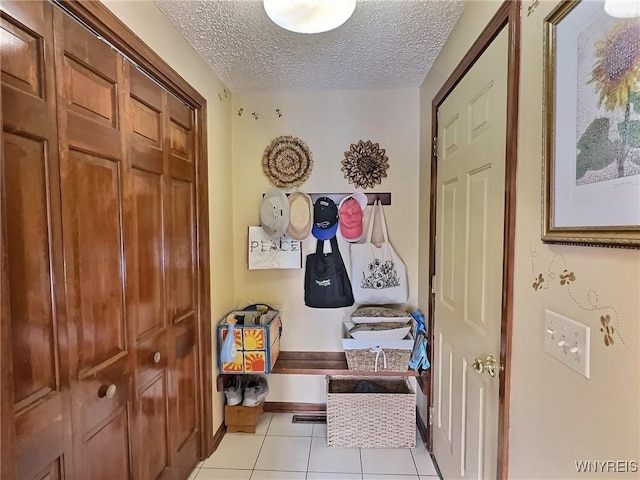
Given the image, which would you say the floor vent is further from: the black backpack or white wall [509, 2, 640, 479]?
white wall [509, 2, 640, 479]

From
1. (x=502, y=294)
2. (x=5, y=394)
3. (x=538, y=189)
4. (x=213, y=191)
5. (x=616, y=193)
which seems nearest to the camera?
(x=616, y=193)

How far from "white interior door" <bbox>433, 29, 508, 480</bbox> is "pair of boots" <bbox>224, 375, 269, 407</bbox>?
1.16 metres

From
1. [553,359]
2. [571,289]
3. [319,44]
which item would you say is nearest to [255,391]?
[553,359]

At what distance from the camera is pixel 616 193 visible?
0.66 m

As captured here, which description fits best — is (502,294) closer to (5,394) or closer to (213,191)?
(5,394)

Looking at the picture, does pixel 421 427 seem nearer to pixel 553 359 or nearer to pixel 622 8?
pixel 553 359

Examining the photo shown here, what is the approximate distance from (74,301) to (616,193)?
145cm

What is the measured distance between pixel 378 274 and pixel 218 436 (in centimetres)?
150

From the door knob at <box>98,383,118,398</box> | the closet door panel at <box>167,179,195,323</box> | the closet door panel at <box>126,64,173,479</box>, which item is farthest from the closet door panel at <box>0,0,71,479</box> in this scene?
the closet door panel at <box>167,179,195,323</box>

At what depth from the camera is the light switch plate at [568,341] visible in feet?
2.49

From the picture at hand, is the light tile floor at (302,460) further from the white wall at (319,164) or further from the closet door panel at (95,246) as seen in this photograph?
the closet door panel at (95,246)

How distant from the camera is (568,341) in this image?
32.2 inches

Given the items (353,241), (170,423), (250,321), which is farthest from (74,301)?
(353,241)

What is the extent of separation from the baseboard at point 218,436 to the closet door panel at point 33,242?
124 centimetres
